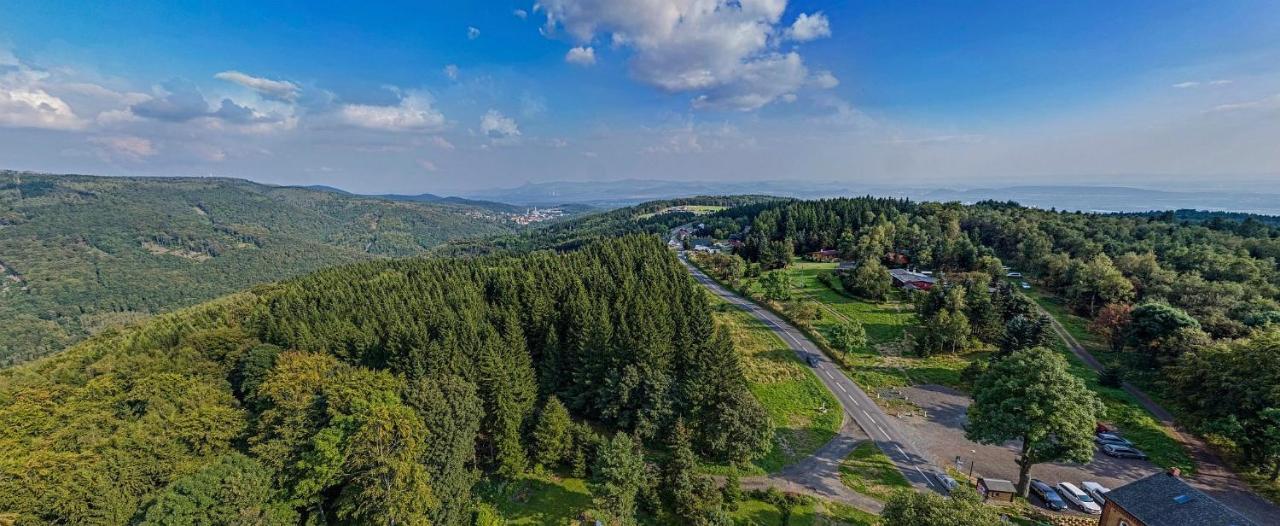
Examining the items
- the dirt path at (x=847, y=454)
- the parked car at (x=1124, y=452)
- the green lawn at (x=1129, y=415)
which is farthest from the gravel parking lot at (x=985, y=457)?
the green lawn at (x=1129, y=415)

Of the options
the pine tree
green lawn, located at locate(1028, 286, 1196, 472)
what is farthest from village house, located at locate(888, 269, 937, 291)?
the pine tree

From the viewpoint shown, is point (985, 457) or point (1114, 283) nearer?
point (985, 457)

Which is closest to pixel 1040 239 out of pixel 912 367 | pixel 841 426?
pixel 912 367

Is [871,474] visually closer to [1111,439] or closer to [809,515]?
[809,515]

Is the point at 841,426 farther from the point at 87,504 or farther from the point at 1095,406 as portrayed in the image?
the point at 87,504

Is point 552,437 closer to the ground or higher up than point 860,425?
higher up

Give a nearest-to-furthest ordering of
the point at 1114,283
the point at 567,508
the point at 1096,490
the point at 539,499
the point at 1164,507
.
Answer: the point at 1164,507 < the point at 1096,490 < the point at 567,508 < the point at 539,499 < the point at 1114,283

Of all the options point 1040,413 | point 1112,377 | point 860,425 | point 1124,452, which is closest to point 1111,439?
point 1124,452

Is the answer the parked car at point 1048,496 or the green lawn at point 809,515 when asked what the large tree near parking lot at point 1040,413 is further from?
the green lawn at point 809,515
